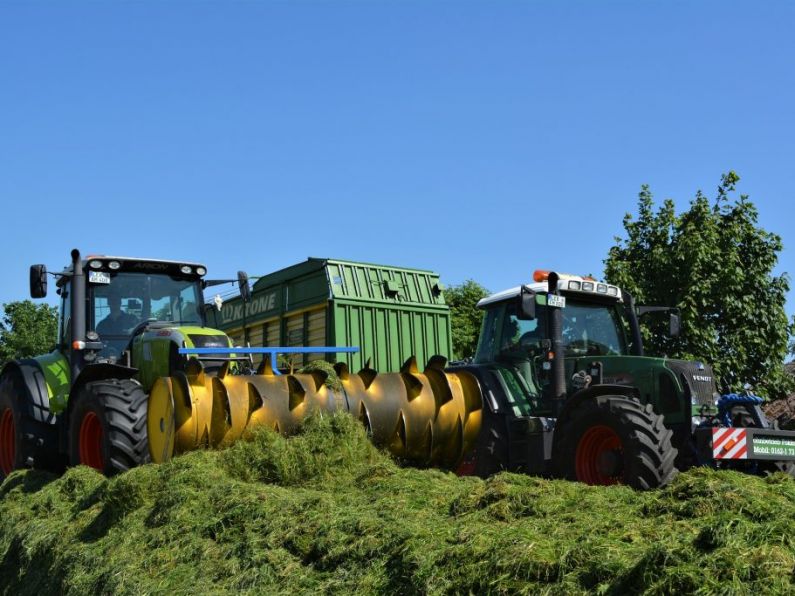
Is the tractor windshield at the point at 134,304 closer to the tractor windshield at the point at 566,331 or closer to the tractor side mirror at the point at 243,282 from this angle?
the tractor side mirror at the point at 243,282

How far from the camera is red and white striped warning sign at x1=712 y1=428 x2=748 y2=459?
25.1ft

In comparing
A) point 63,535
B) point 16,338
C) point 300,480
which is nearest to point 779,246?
point 300,480

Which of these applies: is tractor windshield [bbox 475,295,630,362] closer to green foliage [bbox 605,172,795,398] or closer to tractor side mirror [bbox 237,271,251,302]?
tractor side mirror [bbox 237,271,251,302]

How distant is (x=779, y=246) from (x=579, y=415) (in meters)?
10.8

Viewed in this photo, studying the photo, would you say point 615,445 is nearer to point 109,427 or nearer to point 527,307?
point 527,307

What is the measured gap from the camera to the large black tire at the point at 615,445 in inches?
291

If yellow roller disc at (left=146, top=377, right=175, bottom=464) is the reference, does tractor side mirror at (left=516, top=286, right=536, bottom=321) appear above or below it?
above

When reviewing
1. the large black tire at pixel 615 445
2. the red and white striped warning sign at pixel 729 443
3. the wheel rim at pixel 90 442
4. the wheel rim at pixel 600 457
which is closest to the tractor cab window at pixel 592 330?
the large black tire at pixel 615 445

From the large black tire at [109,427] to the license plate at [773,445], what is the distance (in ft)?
17.2

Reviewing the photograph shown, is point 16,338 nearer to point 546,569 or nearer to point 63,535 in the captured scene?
point 63,535

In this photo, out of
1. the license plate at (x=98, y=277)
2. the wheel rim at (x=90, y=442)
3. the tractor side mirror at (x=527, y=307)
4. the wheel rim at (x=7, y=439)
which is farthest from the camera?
the wheel rim at (x=7, y=439)

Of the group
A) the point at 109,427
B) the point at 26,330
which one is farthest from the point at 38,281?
the point at 26,330

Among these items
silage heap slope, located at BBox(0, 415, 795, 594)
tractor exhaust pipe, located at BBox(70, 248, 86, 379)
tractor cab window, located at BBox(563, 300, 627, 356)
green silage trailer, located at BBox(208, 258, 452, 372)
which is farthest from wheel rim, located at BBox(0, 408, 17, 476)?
tractor cab window, located at BBox(563, 300, 627, 356)

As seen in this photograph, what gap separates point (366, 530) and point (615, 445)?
3770 millimetres
